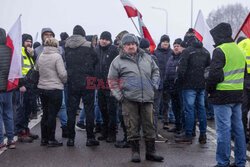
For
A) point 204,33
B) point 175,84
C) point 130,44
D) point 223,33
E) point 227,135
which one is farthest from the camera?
point 175,84

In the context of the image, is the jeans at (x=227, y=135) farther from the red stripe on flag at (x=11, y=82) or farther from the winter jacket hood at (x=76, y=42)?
the red stripe on flag at (x=11, y=82)

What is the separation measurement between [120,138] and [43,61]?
239 centimetres

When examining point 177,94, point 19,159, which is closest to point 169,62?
point 177,94

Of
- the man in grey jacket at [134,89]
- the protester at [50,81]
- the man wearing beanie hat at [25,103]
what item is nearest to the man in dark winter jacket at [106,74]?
the protester at [50,81]

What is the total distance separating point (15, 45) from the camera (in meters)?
6.36

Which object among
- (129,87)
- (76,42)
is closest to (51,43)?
(76,42)

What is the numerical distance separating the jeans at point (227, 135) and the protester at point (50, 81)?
302 cm

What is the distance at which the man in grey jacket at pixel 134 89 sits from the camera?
19.2ft

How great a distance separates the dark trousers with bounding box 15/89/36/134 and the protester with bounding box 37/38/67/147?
2.45 ft

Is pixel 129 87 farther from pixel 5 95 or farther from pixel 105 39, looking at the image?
pixel 5 95

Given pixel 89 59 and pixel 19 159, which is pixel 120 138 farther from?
pixel 19 159

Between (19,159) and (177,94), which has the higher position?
(177,94)

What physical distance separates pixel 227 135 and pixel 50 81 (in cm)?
337

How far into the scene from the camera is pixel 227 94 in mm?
5277
